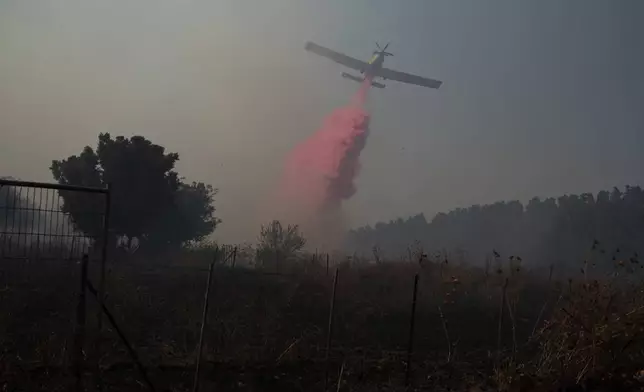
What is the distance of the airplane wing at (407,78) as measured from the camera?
1438 inches

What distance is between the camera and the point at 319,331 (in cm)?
1312

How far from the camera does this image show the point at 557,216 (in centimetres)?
6356

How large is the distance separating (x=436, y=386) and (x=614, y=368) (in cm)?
250

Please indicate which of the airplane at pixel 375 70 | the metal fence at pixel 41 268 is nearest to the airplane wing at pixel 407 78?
the airplane at pixel 375 70

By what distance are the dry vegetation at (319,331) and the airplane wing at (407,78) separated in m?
17.4

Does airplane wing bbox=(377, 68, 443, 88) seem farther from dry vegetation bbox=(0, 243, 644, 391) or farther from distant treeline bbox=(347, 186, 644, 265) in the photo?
dry vegetation bbox=(0, 243, 644, 391)

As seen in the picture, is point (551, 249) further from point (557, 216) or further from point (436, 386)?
point (436, 386)

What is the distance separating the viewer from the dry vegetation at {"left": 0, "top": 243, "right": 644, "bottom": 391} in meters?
8.03

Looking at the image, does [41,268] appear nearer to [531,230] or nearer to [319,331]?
[319,331]

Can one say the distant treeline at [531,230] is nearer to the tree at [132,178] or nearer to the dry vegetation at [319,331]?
the tree at [132,178]

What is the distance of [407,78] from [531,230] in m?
35.1

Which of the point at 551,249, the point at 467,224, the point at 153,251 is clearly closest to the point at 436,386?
the point at 153,251

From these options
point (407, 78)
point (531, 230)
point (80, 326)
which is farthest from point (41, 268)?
point (531, 230)

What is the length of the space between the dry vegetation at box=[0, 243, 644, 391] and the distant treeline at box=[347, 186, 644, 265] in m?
19.8
